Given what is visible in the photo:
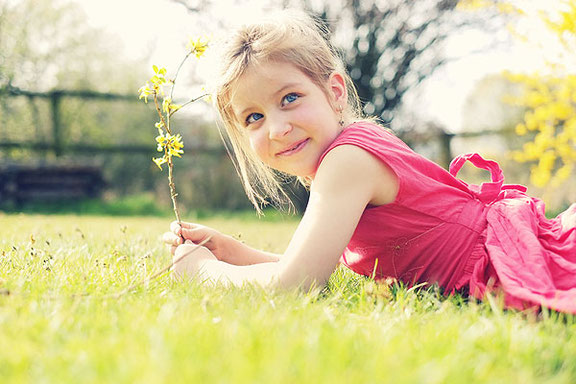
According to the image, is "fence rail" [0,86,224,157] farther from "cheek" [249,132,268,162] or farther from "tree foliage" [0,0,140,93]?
"cheek" [249,132,268,162]

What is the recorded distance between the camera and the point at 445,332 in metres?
1.26

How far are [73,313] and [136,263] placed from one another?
944 millimetres

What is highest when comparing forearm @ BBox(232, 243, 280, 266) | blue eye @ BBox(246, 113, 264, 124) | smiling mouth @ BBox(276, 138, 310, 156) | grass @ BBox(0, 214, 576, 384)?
blue eye @ BBox(246, 113, 264, 124)

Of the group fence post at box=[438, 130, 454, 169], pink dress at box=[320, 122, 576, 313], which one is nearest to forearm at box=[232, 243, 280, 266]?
pink dress at box=[320, 122, 576, 313]

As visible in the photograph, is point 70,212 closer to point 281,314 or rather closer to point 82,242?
point 82,242

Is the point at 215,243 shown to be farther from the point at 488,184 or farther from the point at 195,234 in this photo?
the point at 488,184

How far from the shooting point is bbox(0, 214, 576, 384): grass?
93 centimetres

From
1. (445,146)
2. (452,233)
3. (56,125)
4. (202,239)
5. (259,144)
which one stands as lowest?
(56,125)

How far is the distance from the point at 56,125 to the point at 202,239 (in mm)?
7479

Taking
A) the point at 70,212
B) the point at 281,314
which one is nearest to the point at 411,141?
the point at 70,212

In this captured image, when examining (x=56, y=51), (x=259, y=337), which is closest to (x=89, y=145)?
(x=56, y=51)

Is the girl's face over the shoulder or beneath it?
over

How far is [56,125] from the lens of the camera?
349 inches

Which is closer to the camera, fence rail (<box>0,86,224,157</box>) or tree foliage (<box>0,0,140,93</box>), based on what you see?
fence rail (<box>0,86,224,157</box>)
